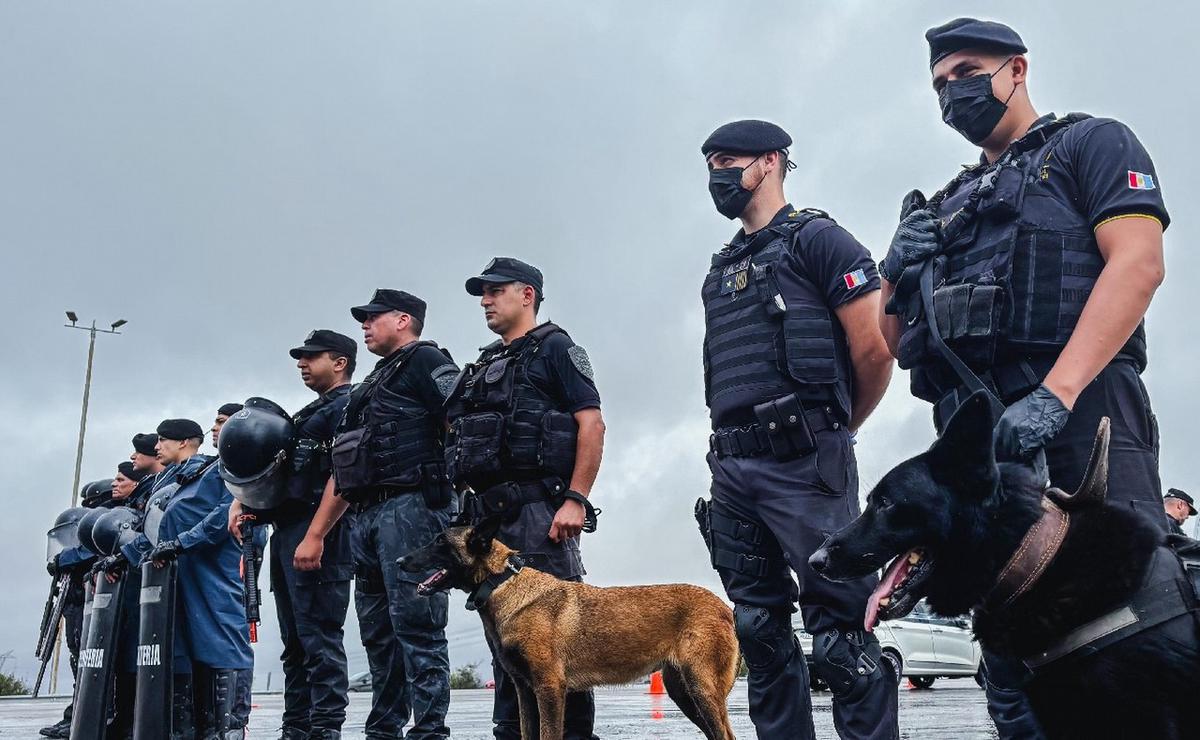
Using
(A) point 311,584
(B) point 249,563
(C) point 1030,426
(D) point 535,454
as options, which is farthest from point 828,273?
(B) point 249,563

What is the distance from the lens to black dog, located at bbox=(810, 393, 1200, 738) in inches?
91.5

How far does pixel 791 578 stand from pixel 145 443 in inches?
A: 327

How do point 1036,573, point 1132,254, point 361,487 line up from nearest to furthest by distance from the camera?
point 1036,573 → point 1132,254 → point 361,487

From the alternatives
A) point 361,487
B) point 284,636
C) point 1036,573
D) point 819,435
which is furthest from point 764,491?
point 284,636

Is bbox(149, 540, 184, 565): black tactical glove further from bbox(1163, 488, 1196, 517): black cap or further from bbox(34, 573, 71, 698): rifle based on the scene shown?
bbox(1163, 488, 1196, 517): black cap

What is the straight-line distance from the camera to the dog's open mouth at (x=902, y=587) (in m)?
2.54

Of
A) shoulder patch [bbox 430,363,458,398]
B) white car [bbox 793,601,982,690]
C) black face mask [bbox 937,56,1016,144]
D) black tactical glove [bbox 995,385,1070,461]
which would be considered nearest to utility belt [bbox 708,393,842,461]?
black face mask [bbox 937,56,1016,144]

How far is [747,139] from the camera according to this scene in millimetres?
4320

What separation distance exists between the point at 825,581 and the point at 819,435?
21.1 inches

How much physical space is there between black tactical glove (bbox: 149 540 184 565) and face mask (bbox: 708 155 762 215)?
13.4 feet

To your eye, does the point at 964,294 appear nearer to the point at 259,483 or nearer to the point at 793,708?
the point at 793,708

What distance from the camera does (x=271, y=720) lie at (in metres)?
11.1

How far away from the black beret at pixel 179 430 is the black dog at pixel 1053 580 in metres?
7.44

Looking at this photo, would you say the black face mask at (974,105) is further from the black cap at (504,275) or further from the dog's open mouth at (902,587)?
the black cap at (504,275)
